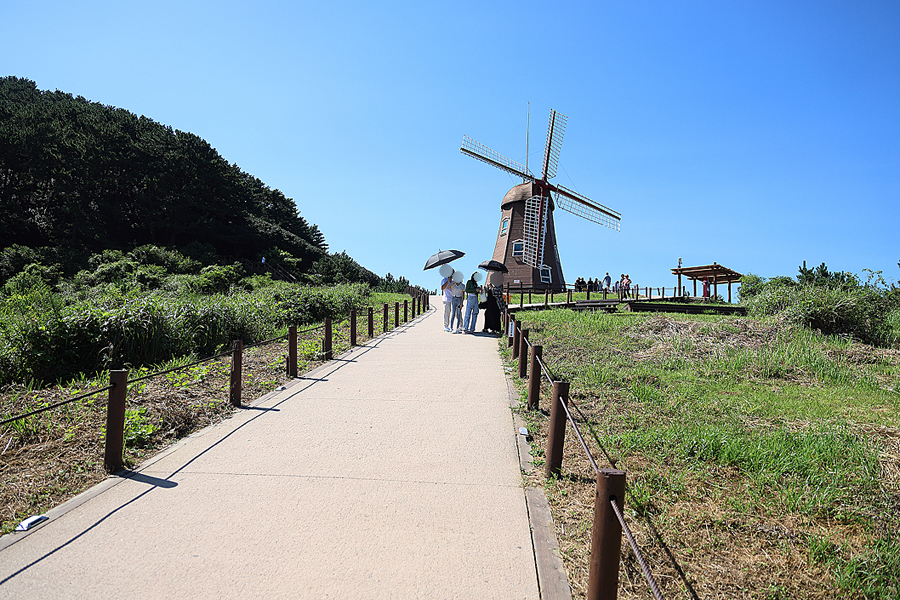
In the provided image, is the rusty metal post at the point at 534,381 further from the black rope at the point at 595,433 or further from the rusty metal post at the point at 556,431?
the rusty metal post at the point at 556,431

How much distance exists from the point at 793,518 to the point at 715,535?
0.70 m

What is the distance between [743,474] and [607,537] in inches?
102

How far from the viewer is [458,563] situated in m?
2.97

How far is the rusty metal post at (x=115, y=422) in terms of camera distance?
4.21 meters

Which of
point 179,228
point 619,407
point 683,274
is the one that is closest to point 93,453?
point 619,407

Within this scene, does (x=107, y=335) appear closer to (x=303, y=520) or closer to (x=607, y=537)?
(x=303, y=520)

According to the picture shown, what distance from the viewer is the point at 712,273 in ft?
114

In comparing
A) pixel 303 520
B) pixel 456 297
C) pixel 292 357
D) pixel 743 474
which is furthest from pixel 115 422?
pixel 456 297

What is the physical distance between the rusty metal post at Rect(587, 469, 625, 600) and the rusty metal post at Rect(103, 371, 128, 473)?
12.7ft

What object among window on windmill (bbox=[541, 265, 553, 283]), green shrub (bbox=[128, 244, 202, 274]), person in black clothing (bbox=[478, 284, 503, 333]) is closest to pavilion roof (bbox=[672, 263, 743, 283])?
window on windmill (bbox=[541, 265, 553, 283])

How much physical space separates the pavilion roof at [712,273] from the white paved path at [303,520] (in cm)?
3206

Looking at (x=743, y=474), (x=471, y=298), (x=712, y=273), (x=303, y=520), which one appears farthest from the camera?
(x=712, y=273)

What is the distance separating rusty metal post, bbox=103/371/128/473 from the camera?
4.21 m

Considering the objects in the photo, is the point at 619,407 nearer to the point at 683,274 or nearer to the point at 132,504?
the point at 132,504
